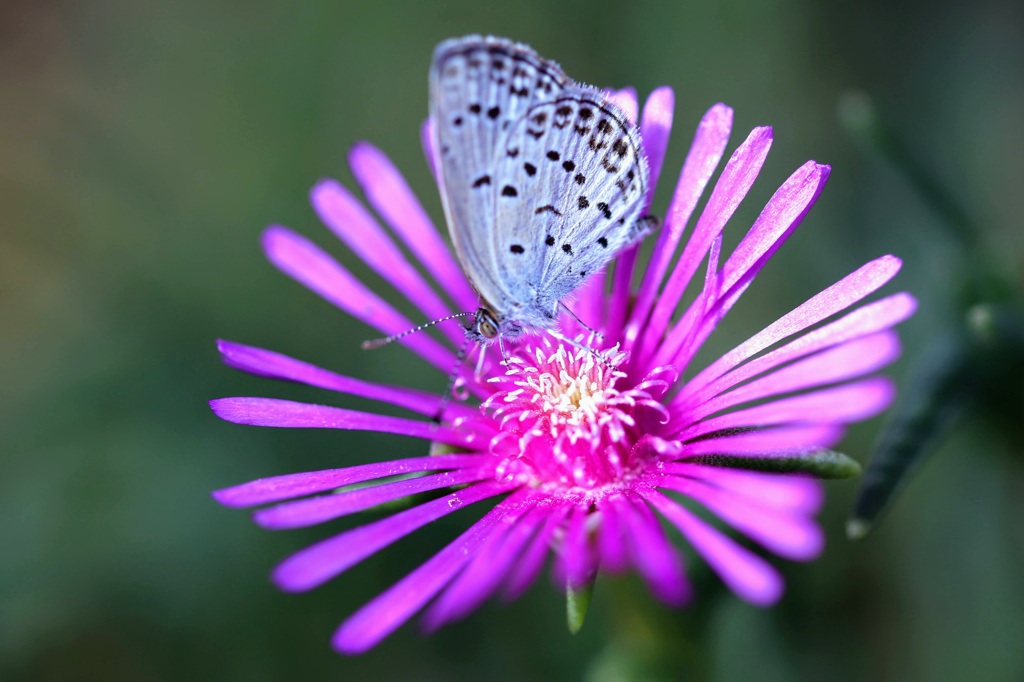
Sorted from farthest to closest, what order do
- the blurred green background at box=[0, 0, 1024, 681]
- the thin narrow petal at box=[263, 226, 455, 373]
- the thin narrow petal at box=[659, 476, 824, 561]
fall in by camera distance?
the blurred green background at box=[0, 0, 1024, 681]
the thin narrow petal at box=[263, 226, 455, 373]
the thin narrow petal at box=[659, 476, 824, 561]

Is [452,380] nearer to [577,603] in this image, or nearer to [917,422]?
[577,603]

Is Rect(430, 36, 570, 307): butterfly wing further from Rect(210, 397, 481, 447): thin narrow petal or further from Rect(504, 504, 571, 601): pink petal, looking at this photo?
Rect(504, 504, 571, 601): pink petal

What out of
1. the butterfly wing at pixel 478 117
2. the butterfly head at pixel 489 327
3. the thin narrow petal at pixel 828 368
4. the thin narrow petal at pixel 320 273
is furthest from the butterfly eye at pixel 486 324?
the thin narrow petal at pixel 828 368

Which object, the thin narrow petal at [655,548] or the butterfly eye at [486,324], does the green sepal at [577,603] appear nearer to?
the thin narrow petal at [655,548]

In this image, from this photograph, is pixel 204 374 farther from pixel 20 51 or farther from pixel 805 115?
pixel 805 115

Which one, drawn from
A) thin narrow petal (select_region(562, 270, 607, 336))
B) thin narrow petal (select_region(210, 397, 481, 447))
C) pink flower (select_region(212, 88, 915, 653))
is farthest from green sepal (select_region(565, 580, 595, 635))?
thin narrow petal (select_region(562, 270, 607, 336))

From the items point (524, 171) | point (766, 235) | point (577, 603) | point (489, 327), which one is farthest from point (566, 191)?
point (577, 603)
